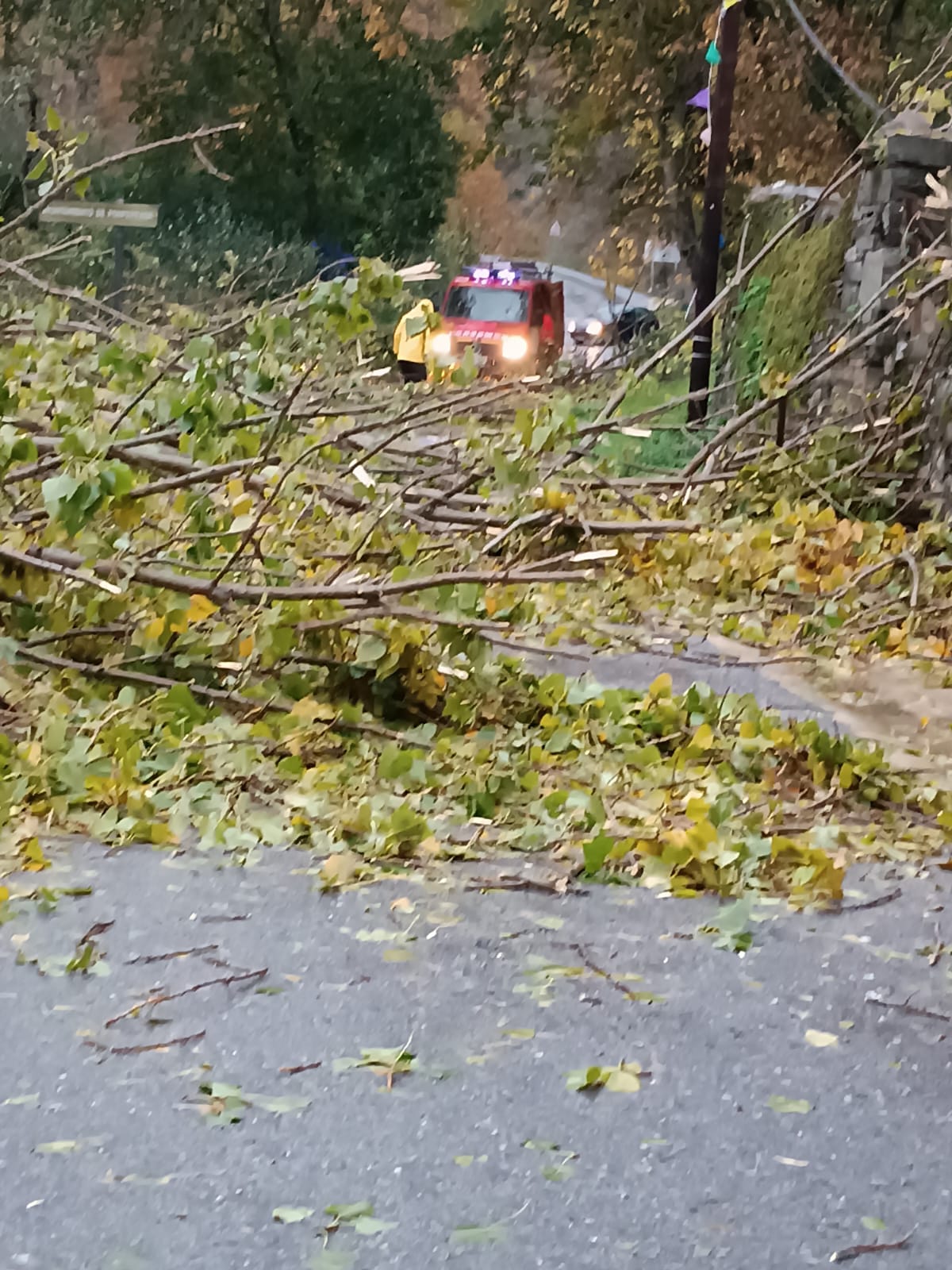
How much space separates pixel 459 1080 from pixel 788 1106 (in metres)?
0.43

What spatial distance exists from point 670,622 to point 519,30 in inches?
387

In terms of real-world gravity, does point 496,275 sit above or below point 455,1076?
above

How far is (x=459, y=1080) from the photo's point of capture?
180 centimetres

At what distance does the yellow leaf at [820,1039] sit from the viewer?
1946 mm

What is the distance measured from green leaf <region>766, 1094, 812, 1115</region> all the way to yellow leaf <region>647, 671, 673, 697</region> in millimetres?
1829

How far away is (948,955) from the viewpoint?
7.57 feet

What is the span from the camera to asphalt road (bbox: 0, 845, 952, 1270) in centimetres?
148

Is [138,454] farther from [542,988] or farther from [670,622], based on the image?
[670,622]

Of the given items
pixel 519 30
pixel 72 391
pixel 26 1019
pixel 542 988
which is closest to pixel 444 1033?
pixel 542 988

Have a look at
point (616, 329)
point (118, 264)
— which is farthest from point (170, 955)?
point (118, 264)

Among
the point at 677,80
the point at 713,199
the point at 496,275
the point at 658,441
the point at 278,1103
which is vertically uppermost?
the point at 677,80

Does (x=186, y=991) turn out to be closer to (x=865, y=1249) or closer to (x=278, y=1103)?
(x=278, y=1103)

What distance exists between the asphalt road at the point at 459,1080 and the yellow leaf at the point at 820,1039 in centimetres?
2

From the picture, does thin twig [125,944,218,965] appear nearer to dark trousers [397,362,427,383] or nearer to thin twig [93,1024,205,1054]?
thin twig [93,1024,205,1054]
